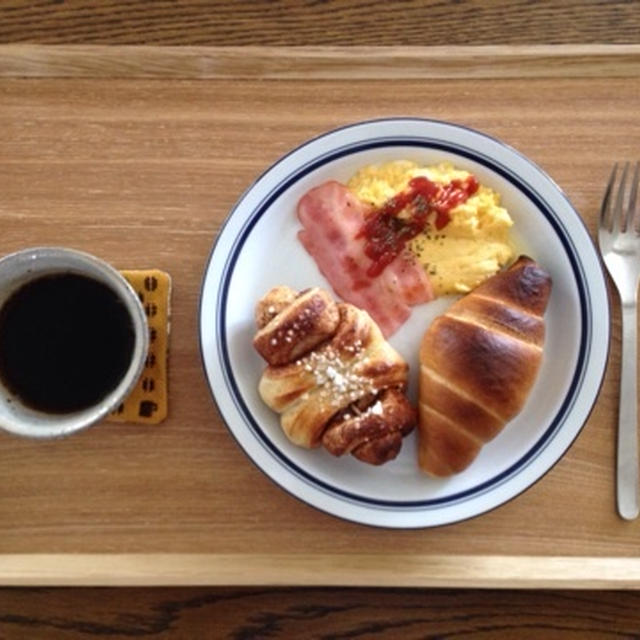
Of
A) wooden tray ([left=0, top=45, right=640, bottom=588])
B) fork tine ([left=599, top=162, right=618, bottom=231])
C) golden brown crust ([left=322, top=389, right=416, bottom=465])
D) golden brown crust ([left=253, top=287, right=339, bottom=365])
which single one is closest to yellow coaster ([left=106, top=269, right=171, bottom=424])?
wooden tray ([left=0, top=45, right=640, bottom=588])

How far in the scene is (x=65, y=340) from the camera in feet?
4.43

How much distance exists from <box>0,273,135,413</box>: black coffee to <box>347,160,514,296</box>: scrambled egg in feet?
1.46

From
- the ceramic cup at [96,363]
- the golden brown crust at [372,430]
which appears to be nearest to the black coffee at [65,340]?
the ceramic cup at [96,363]

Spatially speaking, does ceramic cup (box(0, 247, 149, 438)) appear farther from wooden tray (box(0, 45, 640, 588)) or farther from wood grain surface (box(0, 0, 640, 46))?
wood grain surface (box(0, 0, 640, 46))

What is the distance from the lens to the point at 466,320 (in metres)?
1.38

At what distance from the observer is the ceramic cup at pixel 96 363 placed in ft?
4.22

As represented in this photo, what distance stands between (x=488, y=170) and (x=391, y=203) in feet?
0.54

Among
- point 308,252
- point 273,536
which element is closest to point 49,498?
point 273,536

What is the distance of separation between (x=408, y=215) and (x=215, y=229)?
1.04ft

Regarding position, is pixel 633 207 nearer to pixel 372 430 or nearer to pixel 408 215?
pixel 408 215

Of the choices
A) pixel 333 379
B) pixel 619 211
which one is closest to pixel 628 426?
pixel 619 211

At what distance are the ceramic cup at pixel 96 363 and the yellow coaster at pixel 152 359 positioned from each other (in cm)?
8

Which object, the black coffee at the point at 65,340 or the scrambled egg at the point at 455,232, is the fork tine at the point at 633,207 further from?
the black coffee at the point at 65,340

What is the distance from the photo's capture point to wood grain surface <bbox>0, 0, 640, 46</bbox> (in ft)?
4.91
